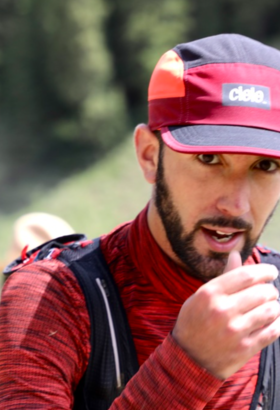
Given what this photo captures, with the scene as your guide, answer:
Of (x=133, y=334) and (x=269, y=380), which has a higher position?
(x=133, y=334)

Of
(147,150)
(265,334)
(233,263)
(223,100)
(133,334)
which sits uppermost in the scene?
(223,100)

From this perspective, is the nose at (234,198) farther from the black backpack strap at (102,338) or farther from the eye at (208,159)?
the black backpack strap at (102,338)

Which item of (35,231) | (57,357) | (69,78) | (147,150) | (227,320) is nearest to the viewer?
(227,320)

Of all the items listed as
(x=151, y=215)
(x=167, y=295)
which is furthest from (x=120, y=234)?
(x=167, y=295)

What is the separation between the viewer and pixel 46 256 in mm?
1665

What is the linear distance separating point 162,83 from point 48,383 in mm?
790

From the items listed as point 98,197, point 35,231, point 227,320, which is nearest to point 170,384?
point 227,320

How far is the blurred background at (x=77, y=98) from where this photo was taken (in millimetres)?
10078

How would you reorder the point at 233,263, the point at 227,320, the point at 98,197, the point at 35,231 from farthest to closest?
the point at 98,197 → the point at 35,231 → the point at 233,263 → the point at 227,320

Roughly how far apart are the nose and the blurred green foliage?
8.81 m

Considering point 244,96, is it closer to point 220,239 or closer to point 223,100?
point 223,100

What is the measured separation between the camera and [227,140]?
59.1 inches

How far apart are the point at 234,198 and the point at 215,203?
0.16 feet

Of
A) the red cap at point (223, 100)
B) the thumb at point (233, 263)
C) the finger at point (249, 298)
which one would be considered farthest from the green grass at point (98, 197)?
the finger at point (249, 298)
